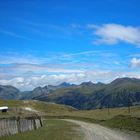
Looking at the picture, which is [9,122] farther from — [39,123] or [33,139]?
[39,123]

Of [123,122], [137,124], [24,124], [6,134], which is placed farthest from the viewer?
[123,122]

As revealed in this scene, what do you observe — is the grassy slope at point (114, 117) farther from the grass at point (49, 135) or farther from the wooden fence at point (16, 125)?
the wooden fence at point (16, 125)

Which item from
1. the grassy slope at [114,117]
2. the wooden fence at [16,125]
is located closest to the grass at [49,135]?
the wooden fence at [16,125]

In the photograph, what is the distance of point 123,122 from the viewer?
72812 millimetres

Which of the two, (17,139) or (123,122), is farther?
(123,122)

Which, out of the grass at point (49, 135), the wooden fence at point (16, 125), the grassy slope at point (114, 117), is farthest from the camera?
the grassy slope at point (114, 117)

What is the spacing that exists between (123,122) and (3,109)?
67057 millimetres

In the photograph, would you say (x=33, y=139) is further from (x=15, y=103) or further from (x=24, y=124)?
(x=15, y=103)

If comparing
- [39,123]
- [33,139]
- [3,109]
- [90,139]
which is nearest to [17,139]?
[33,139]

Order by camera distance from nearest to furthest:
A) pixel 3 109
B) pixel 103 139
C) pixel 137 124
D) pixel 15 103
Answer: pixel 103 139
pixel 137 124
pixel 3 109
pixel 15 103

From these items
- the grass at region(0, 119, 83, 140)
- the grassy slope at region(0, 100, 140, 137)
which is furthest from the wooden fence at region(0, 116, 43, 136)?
the grassy slope at region(0, 100, 140, 137)

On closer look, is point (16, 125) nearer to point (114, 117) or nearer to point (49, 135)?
point (49, 135)

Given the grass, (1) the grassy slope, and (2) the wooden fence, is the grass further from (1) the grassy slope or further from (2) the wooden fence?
(1) the grassy slope

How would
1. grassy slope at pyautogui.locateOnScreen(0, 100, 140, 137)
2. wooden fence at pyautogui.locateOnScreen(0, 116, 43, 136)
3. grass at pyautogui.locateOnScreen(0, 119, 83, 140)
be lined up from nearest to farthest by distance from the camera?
grass at pyautogui.locateOnScreen(0, 119, 83, 140) → wooden fence at pyautogui.locateOnScreen(0, 116, 43, 136) → grassy slope at pyautogui.locateOnScreen(0, 100, 140, 137)
